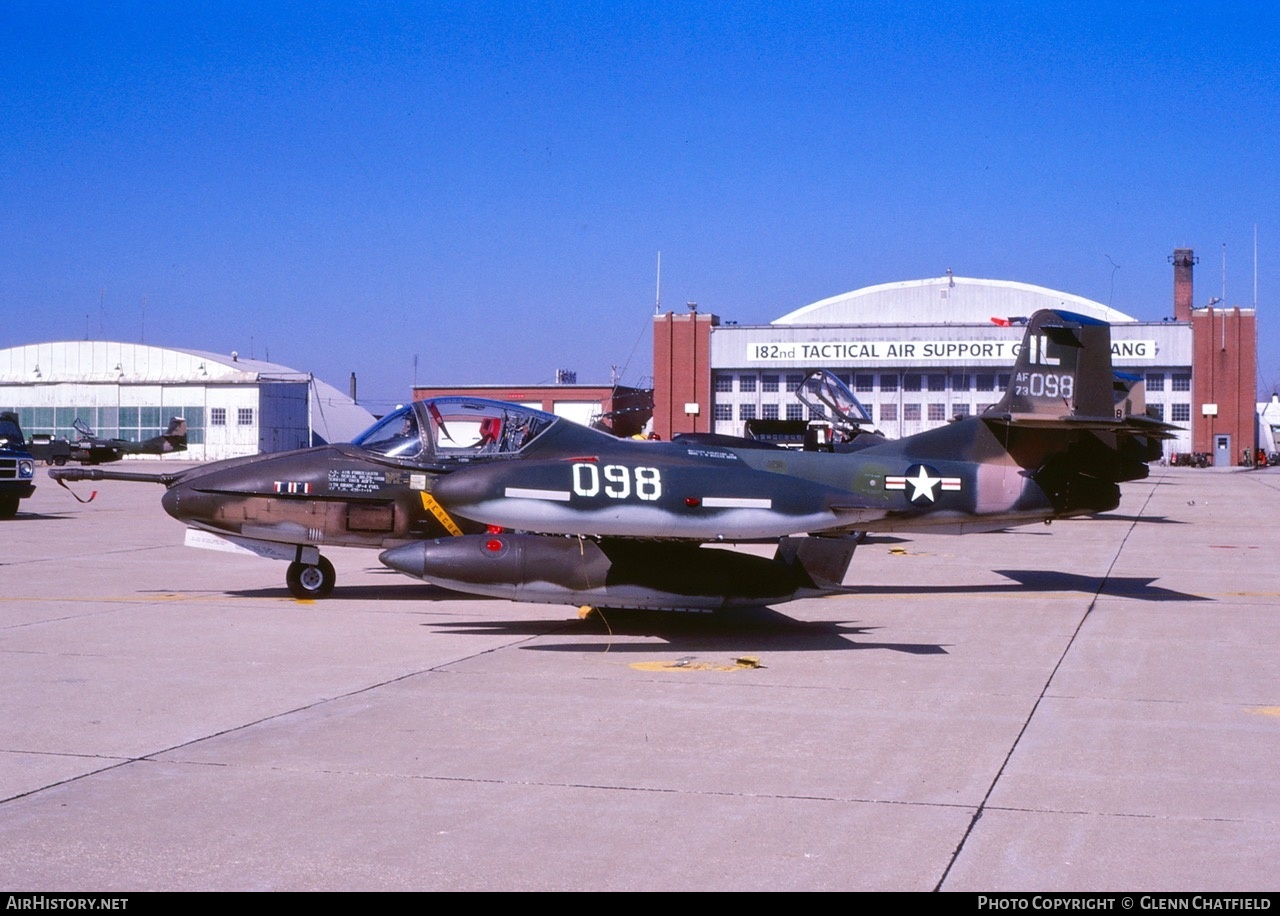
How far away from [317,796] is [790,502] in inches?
209

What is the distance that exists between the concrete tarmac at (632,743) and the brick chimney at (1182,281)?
69.6 metres

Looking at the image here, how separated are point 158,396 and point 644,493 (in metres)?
66.8

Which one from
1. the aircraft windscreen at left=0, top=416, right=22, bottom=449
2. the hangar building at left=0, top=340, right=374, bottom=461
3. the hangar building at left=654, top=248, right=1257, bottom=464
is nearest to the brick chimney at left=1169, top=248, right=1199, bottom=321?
the hangar building at left=654, top=248, right=1257, bottom=464

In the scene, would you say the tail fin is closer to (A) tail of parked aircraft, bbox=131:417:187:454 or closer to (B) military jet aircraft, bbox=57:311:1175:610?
(B) military jet aircraft, bbox=57:311:1175:610

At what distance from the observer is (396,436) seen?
12.3 meters

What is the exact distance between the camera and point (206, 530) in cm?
1237

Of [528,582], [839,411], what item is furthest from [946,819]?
[839,411]

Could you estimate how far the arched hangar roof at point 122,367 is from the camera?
238 feet

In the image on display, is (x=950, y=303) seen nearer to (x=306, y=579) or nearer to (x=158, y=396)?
(x=158, y=396)

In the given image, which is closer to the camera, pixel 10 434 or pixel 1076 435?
pixel 1076 435

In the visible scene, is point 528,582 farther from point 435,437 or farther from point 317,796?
point 317,796

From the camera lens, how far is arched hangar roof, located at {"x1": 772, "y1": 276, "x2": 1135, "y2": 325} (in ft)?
252

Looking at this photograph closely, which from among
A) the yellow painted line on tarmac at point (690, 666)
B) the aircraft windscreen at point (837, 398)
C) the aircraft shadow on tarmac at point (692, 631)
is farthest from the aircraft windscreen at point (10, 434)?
the yellow painted line on tarmac at point (690, 666)

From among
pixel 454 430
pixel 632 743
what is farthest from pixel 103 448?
pixel 632 743
